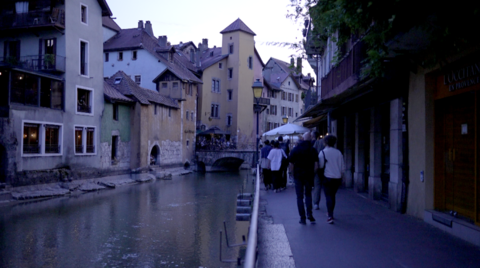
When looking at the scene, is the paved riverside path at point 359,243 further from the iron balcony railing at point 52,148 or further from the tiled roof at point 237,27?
the tiled roof at point 237,27

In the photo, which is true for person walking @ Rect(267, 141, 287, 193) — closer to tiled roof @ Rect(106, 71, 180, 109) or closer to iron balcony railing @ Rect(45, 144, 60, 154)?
iron balcony railing @ Rect(45, 144, 60, 154)

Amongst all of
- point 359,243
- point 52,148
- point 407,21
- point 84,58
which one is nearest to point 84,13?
point 84,58

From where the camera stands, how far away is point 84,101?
30.7 meters

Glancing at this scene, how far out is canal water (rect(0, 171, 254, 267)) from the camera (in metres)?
11.9

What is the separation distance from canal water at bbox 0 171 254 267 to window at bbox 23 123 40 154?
3.78 metres

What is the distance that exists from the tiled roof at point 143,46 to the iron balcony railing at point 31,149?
2132 cm

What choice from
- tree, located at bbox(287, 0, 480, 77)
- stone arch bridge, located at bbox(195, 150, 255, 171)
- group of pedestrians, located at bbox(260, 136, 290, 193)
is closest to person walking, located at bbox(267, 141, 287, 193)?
group of pedestrians, located at bbox(260, 136, 290, 193)

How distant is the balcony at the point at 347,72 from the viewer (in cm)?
1089

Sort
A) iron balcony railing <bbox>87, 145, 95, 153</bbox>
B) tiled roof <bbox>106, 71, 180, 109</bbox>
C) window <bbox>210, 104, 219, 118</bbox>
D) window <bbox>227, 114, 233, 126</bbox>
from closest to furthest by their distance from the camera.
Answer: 1. iron balcony railing <bbox>87, 145, 95, 153</bbox>
2. tiled roof <bbox>106, 71, 180, 109</bbox>
3. window <bbox>210, 104, 219, 118</bbox>
4. window <bbox>227, 114, 233, 126</bbox>

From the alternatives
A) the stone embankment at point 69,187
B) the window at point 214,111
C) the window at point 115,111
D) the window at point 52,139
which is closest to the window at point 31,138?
the window at point 52,139

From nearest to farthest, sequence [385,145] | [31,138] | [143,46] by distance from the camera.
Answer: [385,145], [31,138], [143,46]

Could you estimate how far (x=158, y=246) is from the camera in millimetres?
13234

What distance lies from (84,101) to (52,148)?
4.69 metres

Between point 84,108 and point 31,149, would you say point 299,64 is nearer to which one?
point 31,149
